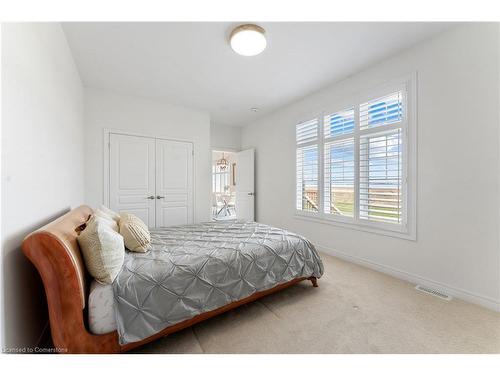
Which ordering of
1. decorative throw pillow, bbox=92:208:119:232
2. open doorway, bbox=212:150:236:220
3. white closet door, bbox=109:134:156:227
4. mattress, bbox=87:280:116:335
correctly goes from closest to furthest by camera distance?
mattress, bbox=87:280:116:335 < decorative throw pillow, bbox=92:208:119:232 < white closet door, bbox=109:134:156:227 < open doorway, bbox=212:150:236:220

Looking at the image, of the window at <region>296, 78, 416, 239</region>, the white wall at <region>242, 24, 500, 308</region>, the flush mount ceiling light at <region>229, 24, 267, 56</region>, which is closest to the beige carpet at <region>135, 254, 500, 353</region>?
the white wall at <region>242, 24, 500, 308</region>

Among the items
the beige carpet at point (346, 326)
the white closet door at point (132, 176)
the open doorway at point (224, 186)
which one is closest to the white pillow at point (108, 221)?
the beige carpet at point (346, 326)

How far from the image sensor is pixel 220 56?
248 centimetres

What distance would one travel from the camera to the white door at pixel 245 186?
16.1 ft

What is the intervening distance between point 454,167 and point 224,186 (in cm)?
737

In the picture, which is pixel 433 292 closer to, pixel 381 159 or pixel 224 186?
pixel 381 159

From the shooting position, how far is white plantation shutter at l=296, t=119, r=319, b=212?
352cm

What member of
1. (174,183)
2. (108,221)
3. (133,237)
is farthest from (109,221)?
(174,183)

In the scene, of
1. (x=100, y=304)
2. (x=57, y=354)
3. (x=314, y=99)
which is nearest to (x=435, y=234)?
(x=314, y=99)

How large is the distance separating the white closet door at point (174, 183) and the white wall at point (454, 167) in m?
3.03

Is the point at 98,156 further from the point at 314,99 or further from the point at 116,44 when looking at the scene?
the point at 314,99

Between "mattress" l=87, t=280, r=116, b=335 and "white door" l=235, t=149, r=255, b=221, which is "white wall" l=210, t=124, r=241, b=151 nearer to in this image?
"white door" l=235, t=149, r=255, b=221

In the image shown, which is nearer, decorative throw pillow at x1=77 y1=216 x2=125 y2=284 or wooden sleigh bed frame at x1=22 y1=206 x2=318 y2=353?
wooden sleigh bed frame at x1=22 y1=206 x2=318 y2=353

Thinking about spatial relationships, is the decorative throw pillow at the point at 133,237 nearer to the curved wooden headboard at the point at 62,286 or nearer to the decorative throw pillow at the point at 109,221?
the decorative throw pillow at the point at 109,221
